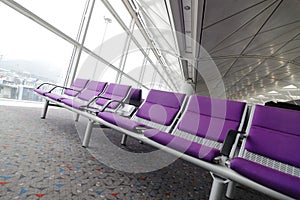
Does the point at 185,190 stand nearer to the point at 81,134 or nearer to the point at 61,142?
the point at 61,142

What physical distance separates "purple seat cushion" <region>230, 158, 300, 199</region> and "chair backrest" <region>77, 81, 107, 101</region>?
9.47 feet

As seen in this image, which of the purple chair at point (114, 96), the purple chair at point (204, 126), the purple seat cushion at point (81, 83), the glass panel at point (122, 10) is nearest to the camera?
the purple chair at point (204, 126)

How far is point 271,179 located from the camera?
0.86 metres

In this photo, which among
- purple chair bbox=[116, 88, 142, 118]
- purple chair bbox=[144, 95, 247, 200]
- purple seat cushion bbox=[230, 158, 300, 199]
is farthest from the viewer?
purple chair bbox=[116, 88, 142, 118]

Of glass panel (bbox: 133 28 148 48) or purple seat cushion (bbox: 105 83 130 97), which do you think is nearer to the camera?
purple seat cushion (bbox: 105 83 130 97)

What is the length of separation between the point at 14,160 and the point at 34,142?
51cm

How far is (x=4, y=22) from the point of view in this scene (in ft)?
10.4

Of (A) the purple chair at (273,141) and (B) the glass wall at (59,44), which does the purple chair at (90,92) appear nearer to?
(B) the glass wall at (59,44)

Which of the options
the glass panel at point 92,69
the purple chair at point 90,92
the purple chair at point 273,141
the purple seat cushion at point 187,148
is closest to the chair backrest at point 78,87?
the purple chair at point 90,92

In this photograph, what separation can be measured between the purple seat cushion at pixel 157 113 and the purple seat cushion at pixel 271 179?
113 cm

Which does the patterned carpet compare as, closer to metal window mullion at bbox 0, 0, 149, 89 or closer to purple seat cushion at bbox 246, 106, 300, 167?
purple seat cushion at bbox 246, 106, 300, 167

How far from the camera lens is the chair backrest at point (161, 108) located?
2.12m

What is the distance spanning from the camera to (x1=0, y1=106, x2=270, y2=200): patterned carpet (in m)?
1.11

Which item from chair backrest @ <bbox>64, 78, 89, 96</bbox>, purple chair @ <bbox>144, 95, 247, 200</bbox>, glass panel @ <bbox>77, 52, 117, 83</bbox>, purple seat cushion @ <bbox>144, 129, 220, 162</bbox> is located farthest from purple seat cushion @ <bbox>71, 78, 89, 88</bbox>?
purple seat cushion @ <bbox>144, 129, 220, 162</bbox>
